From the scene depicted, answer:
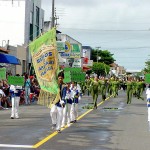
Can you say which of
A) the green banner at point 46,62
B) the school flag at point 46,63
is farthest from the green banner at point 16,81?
the green banner at point 46,62

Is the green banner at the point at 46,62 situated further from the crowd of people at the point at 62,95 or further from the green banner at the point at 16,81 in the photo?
the green banner at the point at 16,81

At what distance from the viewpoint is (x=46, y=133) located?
46.1ft

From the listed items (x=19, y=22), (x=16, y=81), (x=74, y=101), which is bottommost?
(x=74, y=101)

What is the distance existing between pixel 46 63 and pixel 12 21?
3975cm

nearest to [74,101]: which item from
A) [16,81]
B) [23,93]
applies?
[16,81]

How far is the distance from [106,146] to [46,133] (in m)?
2.82

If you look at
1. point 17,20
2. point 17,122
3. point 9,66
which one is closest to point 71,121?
point 17,122

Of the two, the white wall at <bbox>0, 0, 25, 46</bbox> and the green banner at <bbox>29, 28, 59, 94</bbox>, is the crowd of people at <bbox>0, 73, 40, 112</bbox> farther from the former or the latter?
the white wall at <bbox>0, 0, 25, 46</bbox>

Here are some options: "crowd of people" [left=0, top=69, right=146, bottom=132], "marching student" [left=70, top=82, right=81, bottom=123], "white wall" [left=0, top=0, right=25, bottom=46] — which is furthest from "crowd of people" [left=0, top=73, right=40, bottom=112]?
"white wall" [left=0, top=0, right=25, bottom=46]

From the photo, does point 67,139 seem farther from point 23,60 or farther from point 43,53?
point 23,60

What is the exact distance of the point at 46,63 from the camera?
13758 millimetres

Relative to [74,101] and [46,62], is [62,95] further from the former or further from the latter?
[74,101]

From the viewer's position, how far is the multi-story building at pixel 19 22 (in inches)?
2012

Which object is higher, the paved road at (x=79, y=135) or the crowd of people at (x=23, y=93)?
the crowd of people at (x=23, y=93)
